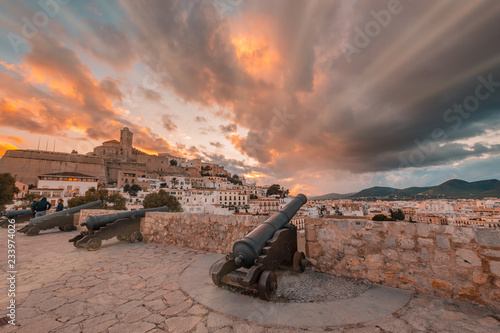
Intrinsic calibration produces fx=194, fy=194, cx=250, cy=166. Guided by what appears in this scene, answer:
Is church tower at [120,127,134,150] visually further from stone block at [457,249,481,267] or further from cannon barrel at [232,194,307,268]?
stone block at [457,249,481,267]

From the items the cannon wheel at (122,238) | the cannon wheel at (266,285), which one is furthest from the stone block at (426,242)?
the cannon wheel at (122,238)

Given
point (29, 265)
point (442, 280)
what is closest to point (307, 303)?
point (442, 280)

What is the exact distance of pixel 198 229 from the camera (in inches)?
205

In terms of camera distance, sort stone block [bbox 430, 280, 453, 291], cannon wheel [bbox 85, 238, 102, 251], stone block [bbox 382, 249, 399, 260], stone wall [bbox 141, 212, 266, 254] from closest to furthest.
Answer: stone block [bbox 430, 280, 453, 291] → stone block [bbox 382, 249, 399, 260] → stone wall [bbox 141, 212, 266, 254] → cannon wheel [bbox 85, 238, 102, 251]

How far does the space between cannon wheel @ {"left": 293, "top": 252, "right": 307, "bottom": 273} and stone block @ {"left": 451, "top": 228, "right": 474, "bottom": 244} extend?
83.1 inches

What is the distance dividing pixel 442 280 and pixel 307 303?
6.26 feet

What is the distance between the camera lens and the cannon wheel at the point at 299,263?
3.43 meters

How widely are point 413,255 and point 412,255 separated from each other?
0.01m

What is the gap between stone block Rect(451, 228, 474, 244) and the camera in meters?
2.54

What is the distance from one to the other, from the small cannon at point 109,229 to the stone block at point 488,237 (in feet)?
24.2

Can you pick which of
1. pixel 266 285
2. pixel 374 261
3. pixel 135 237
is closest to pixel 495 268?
pixel 374 261

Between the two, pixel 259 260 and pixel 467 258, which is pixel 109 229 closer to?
pixel 259 260

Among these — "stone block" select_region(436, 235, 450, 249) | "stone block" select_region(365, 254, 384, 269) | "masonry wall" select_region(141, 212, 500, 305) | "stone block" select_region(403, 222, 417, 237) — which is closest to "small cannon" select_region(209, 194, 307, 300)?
"masonry wall" select_region(141, 212, 500, 305)

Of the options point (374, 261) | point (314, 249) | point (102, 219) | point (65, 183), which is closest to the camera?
point (374, 261)
